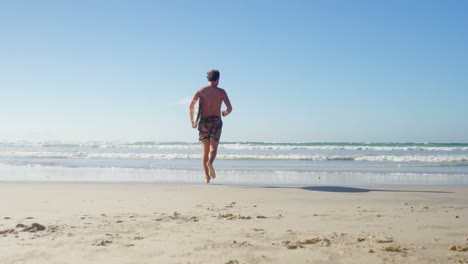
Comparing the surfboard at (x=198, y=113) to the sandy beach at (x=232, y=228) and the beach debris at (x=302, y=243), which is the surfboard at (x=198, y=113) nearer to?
the sandy beach at (x=232, y=228)

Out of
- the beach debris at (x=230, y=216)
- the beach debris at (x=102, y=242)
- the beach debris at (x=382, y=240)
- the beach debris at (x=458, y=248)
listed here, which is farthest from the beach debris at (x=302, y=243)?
the beach debris at (x=102, y=242)

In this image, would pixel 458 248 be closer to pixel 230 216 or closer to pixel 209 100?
pixel 230 216

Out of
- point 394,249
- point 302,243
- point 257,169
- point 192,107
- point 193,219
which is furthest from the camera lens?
point 257,169

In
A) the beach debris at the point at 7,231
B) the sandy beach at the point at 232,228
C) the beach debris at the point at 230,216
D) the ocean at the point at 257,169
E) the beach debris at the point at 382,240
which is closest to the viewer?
the sandy beach at the point at 232,228

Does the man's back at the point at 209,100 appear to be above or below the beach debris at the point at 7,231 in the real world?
above

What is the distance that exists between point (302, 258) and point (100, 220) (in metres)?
2.04

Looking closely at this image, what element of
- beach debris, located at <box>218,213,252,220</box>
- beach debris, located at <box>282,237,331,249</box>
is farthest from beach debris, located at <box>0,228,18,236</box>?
beach debris, located at <box>282,237,331,249</box>

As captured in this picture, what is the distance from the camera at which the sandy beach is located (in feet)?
9.39

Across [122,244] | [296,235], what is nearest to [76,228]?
[122,244]

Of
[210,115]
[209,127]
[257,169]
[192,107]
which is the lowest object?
[257,169]

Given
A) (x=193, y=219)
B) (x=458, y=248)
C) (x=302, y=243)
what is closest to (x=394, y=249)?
(x=458, y=248)

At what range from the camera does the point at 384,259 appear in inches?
108

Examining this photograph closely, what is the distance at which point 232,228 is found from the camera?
3719 mm

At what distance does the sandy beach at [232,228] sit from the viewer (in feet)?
9.39
